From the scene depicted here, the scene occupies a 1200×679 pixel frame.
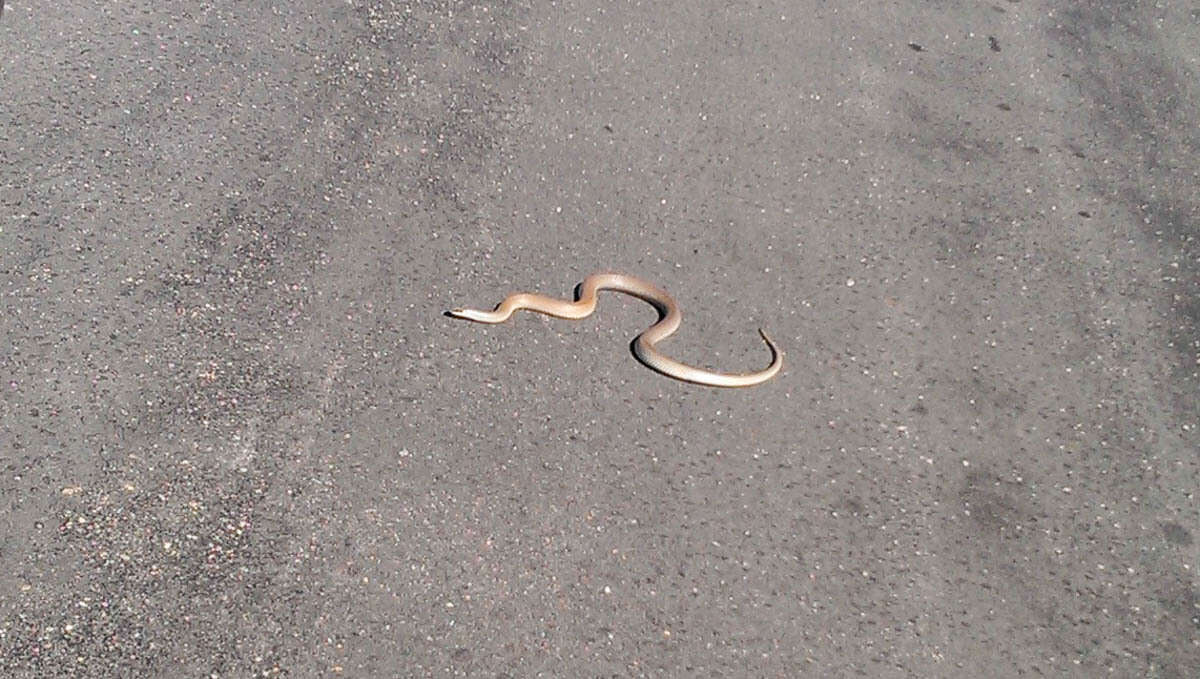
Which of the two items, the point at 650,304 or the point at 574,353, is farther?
the point at 650,304

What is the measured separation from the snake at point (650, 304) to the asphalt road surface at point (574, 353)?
6cm

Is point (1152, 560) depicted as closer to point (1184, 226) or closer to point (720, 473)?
point (720, 473)

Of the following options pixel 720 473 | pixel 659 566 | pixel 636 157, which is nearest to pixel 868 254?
pixel 636 157

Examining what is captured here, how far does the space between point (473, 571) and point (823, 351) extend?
208 centimetres

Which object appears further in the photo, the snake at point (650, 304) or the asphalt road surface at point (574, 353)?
the snake at point (650, 304)

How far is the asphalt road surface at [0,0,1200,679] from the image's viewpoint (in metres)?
4.30

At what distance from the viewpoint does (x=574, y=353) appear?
217 inches

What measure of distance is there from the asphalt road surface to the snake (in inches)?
2.4

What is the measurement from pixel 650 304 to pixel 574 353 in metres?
0.48

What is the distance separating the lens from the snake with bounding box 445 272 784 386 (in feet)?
18.0

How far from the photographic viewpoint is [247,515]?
439 centimetres

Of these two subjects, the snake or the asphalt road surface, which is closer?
the asphalt road surface

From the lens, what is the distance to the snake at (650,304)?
549 cm

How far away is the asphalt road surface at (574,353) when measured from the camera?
169 inches
